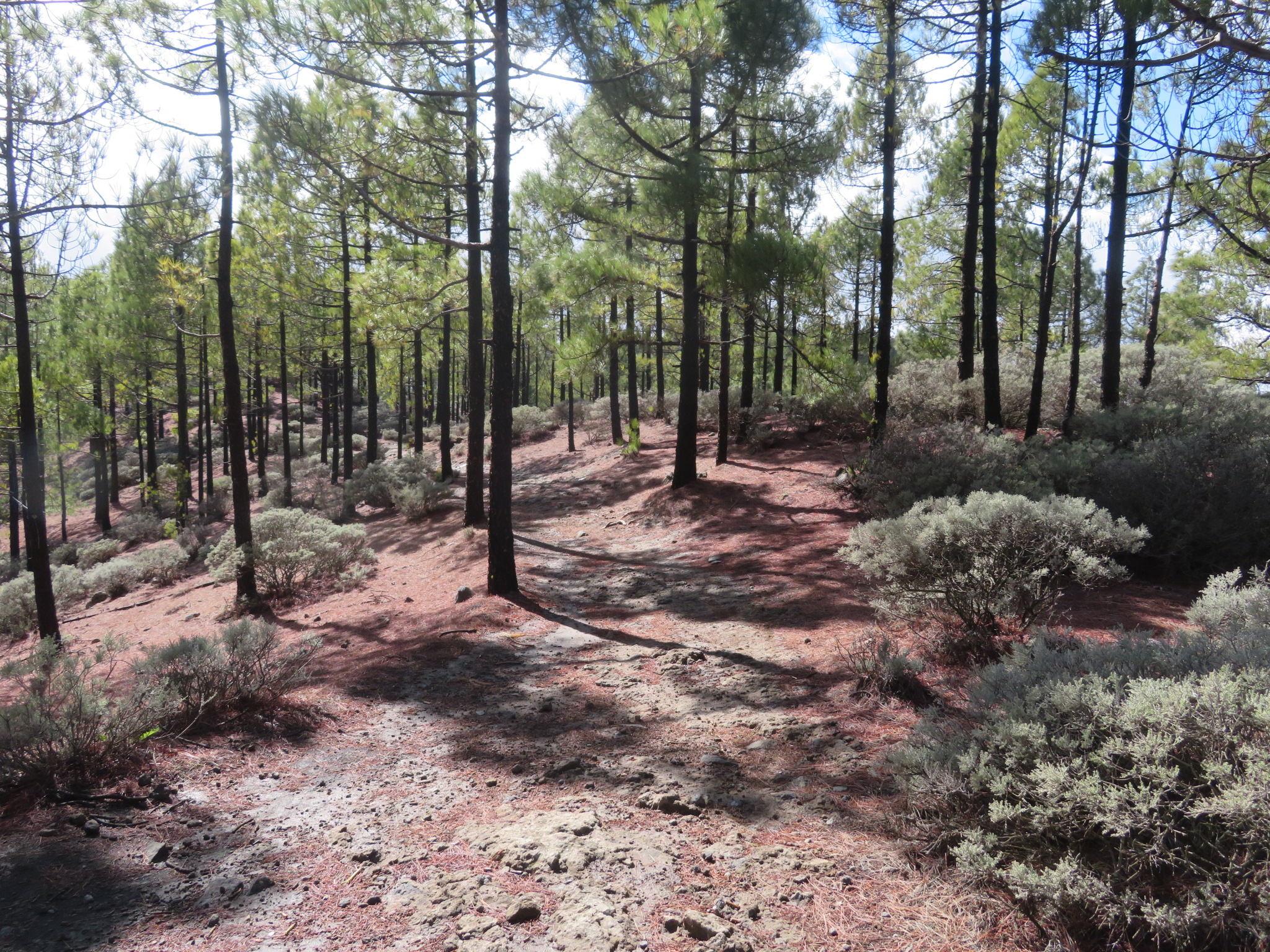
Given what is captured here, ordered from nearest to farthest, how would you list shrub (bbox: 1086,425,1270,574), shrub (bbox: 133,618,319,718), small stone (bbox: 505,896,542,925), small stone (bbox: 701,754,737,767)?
small stone (bbox: 505,896,542,925) < small stone (bbox: 701,754,737,767) < shrub (bbox: 133,618,319,718) < shrub (bbox: 1086,425,1270,574)

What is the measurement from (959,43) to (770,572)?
9.42 meters

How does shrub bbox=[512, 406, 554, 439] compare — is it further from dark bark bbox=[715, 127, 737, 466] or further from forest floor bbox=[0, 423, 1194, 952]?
forest floor bbox=[0, 423, 1194, 952]

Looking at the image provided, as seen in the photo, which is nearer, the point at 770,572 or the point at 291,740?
the point at 291,740

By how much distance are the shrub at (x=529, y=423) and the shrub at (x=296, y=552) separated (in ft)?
55.6

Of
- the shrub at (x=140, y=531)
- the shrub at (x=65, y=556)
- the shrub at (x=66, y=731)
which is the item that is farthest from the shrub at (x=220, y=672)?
the shrub at (x=65, y=556)

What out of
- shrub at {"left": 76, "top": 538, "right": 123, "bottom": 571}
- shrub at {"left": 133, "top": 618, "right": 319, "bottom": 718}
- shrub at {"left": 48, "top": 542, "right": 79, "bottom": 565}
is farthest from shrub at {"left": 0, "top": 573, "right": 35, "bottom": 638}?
shrub at {"left": 133, "top": 618, "right": 319, "bottom": 718}

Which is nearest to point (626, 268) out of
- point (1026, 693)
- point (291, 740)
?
point (291, 740)

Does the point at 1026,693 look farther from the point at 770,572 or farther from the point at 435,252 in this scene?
the point at 435,252

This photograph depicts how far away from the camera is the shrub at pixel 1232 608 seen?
11.9 feet

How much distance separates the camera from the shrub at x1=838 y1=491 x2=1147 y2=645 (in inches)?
182

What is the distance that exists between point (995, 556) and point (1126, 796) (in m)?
2.64

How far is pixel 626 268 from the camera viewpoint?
37.4 ft

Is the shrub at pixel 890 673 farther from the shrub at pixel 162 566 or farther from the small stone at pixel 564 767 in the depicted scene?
the shrub at pixel 162 566

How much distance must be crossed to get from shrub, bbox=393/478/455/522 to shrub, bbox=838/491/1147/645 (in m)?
12.0
